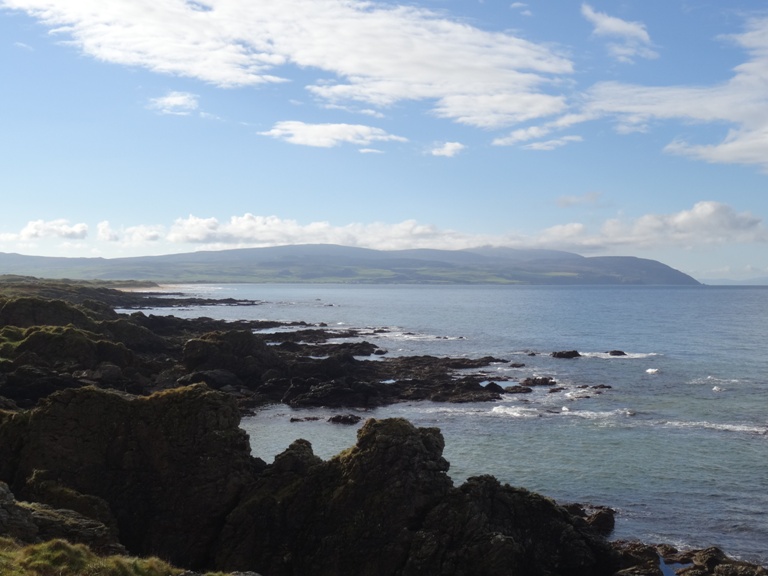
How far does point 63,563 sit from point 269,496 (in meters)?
9.04

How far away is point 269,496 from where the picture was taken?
2403 cm

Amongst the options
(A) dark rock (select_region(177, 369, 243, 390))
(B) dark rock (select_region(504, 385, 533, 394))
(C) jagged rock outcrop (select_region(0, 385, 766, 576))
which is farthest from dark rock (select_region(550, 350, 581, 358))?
(C) jagged rock outcrop (select_region(0, 385, 766, 576))

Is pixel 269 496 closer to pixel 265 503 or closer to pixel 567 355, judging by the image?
pixel 265 503

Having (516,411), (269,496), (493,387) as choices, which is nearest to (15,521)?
(269,496)

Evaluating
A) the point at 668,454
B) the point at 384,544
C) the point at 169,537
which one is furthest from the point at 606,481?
the point at 169,537

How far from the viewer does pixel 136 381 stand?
53.9 m

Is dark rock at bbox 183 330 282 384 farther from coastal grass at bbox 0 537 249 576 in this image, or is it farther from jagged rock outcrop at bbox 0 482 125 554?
coastal grass at bbox 0 537 249 576

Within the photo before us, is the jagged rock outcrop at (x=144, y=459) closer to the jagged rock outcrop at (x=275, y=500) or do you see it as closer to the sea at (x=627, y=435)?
the jagged rock outcrop at (x=275, y=500)

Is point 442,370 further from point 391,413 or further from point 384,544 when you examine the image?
point 384,544

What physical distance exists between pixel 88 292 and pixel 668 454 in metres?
150

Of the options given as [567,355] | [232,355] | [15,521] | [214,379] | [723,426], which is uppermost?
[15,521]

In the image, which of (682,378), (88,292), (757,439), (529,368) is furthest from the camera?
(88,292)

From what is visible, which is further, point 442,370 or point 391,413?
point 442,370

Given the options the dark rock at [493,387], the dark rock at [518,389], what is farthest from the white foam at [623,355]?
the dark rock at [493,387]
